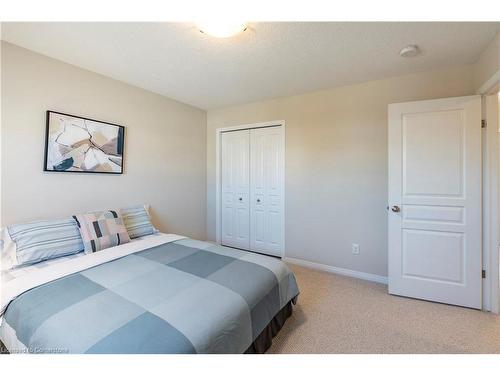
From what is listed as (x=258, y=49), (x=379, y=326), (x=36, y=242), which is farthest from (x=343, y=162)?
(x=36, y=242)

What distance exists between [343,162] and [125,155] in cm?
267

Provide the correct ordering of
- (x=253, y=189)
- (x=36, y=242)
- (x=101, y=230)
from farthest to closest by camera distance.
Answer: (x=253, y=189) → (x=101, y=230) → (x=36, y=242)

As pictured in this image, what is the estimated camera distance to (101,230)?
6.84ft

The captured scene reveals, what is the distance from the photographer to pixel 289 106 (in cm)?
316

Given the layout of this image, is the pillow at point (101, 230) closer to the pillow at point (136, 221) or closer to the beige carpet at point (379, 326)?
the pillow at point (136, 221)

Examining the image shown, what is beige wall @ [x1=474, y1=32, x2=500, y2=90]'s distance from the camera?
1763 millimetres

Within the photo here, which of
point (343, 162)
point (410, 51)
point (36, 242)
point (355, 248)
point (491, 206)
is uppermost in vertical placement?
point (410, 51)

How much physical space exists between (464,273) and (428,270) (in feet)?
0.88

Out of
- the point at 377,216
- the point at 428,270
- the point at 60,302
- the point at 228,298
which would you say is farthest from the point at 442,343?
the point at 60,302

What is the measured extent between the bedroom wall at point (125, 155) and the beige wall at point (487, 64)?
11.1ft

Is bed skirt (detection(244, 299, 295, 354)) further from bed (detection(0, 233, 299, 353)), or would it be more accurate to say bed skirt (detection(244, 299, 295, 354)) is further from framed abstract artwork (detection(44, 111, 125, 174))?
framed abstract artwork (detection(44, 111, 125, 174))

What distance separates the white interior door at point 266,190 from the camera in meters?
3.30

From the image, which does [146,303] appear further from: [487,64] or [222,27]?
[487,64]
